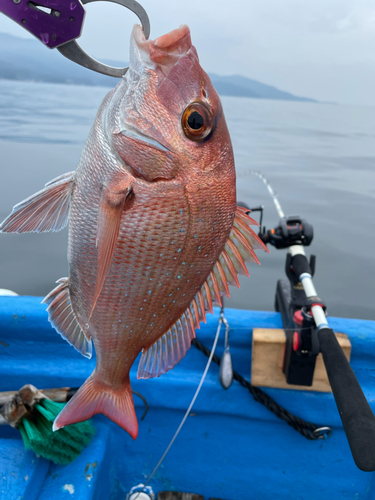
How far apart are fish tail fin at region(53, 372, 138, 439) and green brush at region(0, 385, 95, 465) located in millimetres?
697

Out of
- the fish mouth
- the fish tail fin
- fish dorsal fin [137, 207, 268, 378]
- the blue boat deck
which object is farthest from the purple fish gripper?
the blue boat deck

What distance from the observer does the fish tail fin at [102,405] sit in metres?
1.08

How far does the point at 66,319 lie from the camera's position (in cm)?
109

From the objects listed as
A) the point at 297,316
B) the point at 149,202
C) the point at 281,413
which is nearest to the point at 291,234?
the point at 297,316

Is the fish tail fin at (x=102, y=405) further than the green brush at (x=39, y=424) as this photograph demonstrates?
No

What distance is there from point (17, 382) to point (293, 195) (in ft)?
14.6

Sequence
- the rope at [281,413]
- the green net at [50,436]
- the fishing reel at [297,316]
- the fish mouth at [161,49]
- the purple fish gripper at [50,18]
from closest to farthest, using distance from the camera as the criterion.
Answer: the purple fish gripper at [50,18], the fish mouth at [161,49], the green net at [50,436], the fishing reel at [297,316], the rope at [281,413]

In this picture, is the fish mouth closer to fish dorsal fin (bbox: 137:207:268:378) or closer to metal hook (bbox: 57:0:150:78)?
metal hook (bbox: 57:0:150:78)

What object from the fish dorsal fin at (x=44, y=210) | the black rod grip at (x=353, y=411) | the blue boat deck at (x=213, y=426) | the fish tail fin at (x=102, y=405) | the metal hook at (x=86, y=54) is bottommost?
the blue boat deck at (x=213, y=426)

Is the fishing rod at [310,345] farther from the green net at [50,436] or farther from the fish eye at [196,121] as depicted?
the green net at [50,436]

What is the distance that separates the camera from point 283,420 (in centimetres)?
197

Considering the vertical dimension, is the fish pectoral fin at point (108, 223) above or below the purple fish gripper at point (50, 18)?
below

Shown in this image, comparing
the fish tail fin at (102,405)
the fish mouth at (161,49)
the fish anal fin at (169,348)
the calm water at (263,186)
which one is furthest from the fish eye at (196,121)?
the calm water at (263,186)

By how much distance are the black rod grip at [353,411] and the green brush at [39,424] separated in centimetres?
122
